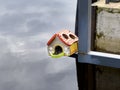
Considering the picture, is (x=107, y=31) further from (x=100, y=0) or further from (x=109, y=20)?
(x=100, y=0)

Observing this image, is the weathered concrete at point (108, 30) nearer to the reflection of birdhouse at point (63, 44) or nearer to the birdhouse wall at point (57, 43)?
the reflection of birdhouse at point (63, 44)

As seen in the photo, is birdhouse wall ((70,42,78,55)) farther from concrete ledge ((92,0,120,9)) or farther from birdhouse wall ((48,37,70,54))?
concrete ledge ((92,0,120,9))

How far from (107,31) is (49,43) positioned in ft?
2.60

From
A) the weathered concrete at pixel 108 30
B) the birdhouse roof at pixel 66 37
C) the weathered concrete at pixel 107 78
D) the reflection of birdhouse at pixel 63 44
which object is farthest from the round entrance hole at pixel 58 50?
the weathered concrete at pixel 107 78

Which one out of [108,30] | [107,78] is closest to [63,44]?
[108,30]

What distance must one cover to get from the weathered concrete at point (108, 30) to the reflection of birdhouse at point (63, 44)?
419mm

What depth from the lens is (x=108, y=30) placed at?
13.0ft

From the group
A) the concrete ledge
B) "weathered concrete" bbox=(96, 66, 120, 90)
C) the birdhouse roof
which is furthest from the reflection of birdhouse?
"weathered concrete" bbox=(96, 66, 120, 90)

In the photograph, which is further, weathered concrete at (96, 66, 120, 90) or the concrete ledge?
weathered concrete at (96, 66, 120, 90)

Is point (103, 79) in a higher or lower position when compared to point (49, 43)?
lower

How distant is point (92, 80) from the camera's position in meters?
4.36

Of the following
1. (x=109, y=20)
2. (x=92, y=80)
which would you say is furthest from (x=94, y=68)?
(x=109, y=20)

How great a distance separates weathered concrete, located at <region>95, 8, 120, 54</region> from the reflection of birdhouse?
42cm

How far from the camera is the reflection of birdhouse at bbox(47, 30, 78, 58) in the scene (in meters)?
3.67
